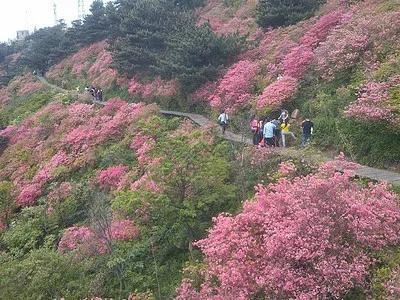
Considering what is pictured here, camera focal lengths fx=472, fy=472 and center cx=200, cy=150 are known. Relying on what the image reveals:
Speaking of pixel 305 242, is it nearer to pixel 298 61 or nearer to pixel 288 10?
pixel 298 61

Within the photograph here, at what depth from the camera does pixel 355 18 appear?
20484 mm

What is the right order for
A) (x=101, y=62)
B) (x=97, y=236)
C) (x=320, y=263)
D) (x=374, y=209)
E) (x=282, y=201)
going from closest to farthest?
(x=320, y=263)
(x=374, y=209)
(x=282, y=201)
(x=97, y=236)
(x=101, y=62)

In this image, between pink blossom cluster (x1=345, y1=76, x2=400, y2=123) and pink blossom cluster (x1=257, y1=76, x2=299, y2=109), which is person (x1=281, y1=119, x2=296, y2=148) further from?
pink blossom cluster (x1=345, y1=76, x2=400, y2=123)

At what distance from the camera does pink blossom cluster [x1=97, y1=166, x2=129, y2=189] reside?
20297 millimetres

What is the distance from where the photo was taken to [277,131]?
17.2m

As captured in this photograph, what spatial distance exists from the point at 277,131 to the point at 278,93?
7.97ft

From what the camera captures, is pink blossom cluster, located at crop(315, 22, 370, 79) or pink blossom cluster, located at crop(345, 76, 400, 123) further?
pink blossom cluster, located at crop(315, 22, 370, 79)

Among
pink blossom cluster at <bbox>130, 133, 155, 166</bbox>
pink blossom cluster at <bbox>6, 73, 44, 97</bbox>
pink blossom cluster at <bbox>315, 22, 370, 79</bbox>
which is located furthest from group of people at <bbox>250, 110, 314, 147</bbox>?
pink blossom cluster at <bbox>6, 73, 44, 97</bbox>

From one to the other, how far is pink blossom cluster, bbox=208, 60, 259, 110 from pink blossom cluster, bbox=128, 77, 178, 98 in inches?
170

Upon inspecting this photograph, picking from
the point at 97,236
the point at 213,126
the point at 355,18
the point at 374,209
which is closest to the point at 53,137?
the point at 213,126

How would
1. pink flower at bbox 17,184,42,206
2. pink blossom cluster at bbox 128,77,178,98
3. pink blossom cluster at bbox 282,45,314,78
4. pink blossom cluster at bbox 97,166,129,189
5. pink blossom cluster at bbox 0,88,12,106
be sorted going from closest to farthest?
1. pink blossom cluster at bbox 282,45,314,78
2. pink blossom cluster at bbox 97,166,129,189
3. pink flower at bbox 17,184,42,206
4. pink blossom cluster at bbox 128,77,178,98
5. pink blossom cluster at bbox 0,88,12,106

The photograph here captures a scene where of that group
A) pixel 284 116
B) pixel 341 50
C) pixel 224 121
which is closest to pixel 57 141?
pixel 224 121

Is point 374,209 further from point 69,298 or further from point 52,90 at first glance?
point 52,90

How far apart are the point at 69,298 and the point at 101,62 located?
3051cm
